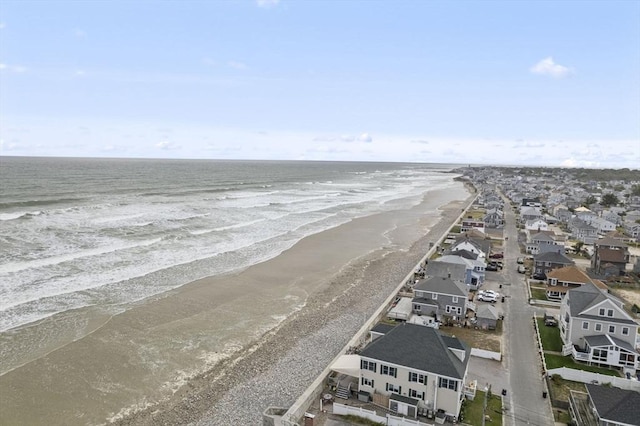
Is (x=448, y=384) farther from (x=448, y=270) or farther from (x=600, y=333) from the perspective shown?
(x=448, y=270)

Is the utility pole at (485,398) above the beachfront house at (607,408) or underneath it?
underneath

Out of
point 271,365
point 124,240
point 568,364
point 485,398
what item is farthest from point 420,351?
point 124,240

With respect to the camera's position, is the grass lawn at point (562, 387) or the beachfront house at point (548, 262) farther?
the beachfront house at point (548, 262)

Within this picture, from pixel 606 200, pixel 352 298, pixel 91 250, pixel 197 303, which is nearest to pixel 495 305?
pixel 352 298

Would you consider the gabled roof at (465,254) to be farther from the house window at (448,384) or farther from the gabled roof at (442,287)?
the house window at (448,384)

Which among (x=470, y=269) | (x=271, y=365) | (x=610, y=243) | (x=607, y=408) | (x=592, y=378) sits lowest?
(x=271, y=365)

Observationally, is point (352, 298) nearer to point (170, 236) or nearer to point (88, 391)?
point (88, 391)

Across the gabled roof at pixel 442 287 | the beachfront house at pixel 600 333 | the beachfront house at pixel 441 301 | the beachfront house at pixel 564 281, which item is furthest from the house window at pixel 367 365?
the beachfront house at pixel 564 281
